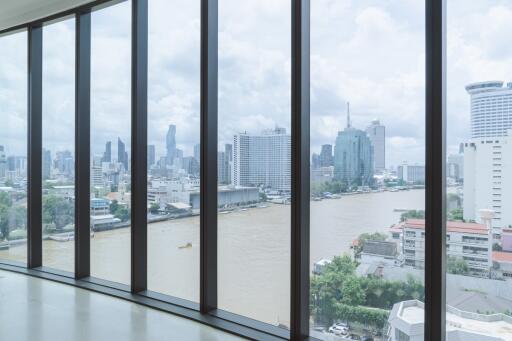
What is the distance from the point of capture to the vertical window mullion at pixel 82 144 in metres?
3.27

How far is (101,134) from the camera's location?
10.8ft

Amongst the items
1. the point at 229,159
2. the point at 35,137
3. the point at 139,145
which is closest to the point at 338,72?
the point at 229,159

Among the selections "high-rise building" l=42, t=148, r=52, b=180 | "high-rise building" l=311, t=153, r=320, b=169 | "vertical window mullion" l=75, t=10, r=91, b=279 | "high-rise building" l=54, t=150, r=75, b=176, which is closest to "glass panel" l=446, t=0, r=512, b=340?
"high-rise building" l=311, t=153, r=320, b=169

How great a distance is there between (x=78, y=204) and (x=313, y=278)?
215 cm

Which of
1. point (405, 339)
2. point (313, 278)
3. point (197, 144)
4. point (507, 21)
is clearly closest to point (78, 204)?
point (197, 144)

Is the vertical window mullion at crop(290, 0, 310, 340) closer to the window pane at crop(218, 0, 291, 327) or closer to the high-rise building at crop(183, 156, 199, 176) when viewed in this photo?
the window pane at crop(218, 0, 291, 327)

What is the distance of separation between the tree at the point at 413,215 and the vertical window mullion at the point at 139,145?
1918 millimetres

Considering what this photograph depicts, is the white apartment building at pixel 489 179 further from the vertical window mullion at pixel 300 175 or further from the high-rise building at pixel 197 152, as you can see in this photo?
the high-rise building at pixel 197 152

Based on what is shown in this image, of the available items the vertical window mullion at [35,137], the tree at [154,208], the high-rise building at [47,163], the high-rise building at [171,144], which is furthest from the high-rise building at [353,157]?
the vertical window mullion at [35,137]

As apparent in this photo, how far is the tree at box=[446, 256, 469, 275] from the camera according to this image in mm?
1726

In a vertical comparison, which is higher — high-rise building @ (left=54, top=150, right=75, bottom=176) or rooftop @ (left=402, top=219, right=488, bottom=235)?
high-rise building @ (left=54, top=150, right=75, bottom=176)

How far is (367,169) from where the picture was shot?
2016mm

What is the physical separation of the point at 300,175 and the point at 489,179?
90 centimetres

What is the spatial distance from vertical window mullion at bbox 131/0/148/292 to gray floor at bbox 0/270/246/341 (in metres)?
0.30
